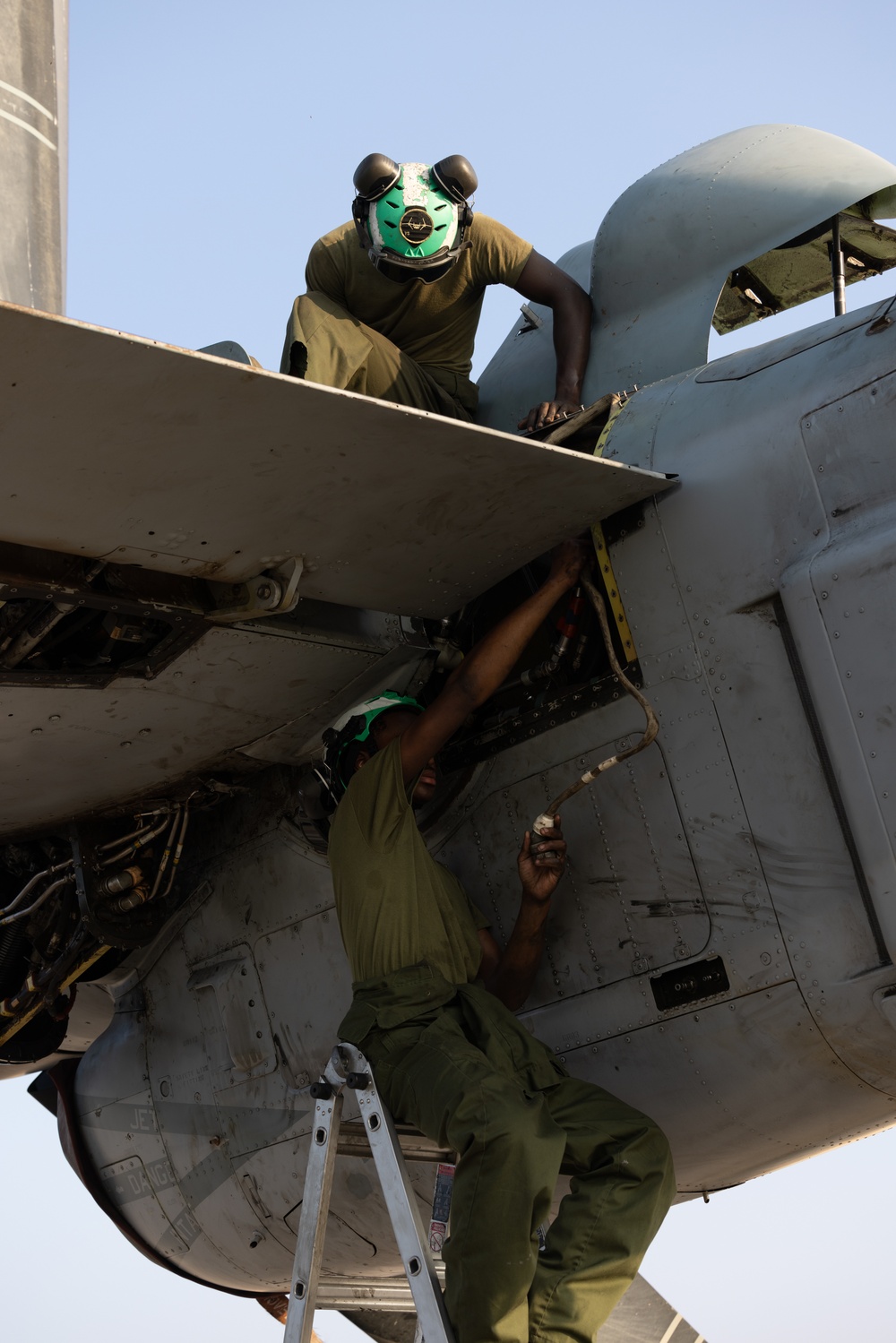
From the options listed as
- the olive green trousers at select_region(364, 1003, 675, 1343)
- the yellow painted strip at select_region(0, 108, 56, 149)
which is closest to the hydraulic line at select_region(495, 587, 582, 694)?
the olive green trousers at select_region(364, 1003, 675, 1343)

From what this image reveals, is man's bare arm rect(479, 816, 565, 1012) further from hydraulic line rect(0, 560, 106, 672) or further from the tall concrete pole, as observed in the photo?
the tall concrete pole

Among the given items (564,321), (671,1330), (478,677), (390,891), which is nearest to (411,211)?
(564,321)

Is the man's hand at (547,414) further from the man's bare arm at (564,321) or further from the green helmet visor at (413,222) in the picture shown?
the green helmet visor at (413,222)

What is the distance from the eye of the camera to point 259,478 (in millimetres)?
3525

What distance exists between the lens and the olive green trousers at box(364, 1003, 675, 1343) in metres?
3.27

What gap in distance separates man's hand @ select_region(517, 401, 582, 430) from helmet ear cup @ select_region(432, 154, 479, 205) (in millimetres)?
773

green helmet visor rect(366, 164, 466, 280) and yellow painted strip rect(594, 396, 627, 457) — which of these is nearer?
yellow painted strip rect(594, 396, 627, 457)

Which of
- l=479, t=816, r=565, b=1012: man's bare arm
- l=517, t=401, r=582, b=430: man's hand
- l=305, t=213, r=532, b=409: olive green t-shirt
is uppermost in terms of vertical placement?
l=305, t=213, r=532, b=409: olive green t-shirt

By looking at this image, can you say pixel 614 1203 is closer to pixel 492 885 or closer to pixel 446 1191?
pixel 446 1191

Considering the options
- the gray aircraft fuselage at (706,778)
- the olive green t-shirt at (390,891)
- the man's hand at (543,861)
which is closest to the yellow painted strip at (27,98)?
the gray aircraft fuselage at (706,778)

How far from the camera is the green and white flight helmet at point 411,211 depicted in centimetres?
467

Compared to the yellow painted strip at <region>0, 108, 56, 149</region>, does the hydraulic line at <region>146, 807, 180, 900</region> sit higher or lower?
lower

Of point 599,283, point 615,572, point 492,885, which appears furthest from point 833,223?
point 492,885

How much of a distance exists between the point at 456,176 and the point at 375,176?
283 millimetres
